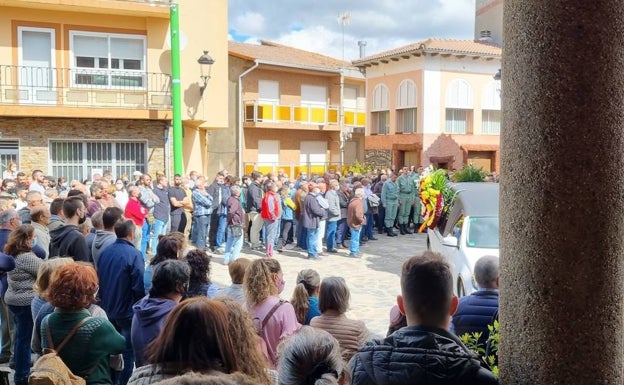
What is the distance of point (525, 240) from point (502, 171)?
0.22 metres

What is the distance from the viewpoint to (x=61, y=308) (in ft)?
12.5

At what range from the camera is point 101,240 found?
629 cm

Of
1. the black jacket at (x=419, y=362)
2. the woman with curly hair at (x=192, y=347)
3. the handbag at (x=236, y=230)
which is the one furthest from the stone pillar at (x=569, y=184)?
the handbag at (x=236, y=230)

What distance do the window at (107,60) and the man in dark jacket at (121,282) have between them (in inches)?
590

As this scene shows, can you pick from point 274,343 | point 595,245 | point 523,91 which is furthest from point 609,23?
point 274,343

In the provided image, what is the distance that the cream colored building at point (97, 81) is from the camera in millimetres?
18406

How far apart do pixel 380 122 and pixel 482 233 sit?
82.4 ft

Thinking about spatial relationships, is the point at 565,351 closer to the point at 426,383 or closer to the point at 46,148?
the point at 426,383

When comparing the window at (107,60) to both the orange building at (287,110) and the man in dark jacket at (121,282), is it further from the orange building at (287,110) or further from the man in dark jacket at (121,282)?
the man in dark jacket at (121,282)

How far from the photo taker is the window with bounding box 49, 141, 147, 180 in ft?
62.3

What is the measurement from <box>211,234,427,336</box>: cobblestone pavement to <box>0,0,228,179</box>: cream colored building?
717cm

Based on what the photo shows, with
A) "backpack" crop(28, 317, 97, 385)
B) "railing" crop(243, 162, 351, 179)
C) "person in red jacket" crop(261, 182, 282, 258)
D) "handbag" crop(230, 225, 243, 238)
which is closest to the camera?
"backpack" crop(28, 317, 97, 385)

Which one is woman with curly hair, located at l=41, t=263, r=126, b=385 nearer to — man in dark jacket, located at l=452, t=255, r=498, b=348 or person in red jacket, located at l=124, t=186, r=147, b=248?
man in dark jacket, located at l=452, t=255, r=498, b=348

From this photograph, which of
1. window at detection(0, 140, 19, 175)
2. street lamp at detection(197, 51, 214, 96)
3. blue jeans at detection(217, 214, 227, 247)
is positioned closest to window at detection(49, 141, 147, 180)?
window at detection(0, 140, 19, 175)
